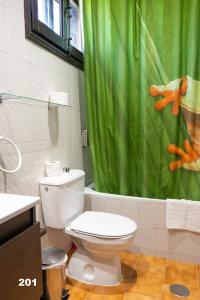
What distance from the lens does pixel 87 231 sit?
1.49 meters

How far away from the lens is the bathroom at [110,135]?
1.46 meters

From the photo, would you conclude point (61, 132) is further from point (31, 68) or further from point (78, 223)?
point (78, 223)

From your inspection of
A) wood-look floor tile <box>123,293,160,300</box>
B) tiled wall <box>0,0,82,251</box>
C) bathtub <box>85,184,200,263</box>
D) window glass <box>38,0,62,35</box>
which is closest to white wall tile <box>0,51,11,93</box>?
tiled wall <box>0,0,82,251</box>

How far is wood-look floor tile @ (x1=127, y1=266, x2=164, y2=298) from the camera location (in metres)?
1.52

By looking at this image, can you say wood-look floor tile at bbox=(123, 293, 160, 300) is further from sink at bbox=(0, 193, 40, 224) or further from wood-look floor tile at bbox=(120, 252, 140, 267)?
sink at bbox=(0, 193, 40, 224)

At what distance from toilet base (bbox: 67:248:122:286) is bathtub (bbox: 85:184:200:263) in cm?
39

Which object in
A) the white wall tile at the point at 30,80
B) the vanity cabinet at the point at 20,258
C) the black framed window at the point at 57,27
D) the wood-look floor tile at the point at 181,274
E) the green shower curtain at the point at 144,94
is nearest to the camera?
the vanity cabinet at the point at 20,258

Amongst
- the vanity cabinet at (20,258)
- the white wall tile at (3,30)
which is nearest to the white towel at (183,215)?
the vanity cabinet at (20,258)

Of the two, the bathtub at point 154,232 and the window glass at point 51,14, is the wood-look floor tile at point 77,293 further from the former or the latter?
the window glass at point 51,14

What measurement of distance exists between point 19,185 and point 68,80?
3.29 ft

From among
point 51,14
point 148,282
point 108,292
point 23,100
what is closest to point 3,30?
point 23,100

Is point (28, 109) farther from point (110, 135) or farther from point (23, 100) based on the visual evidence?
point (110, 135)

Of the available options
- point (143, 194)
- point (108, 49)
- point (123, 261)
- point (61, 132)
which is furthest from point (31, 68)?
point (123, 261)

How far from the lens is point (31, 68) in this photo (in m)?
1.52
